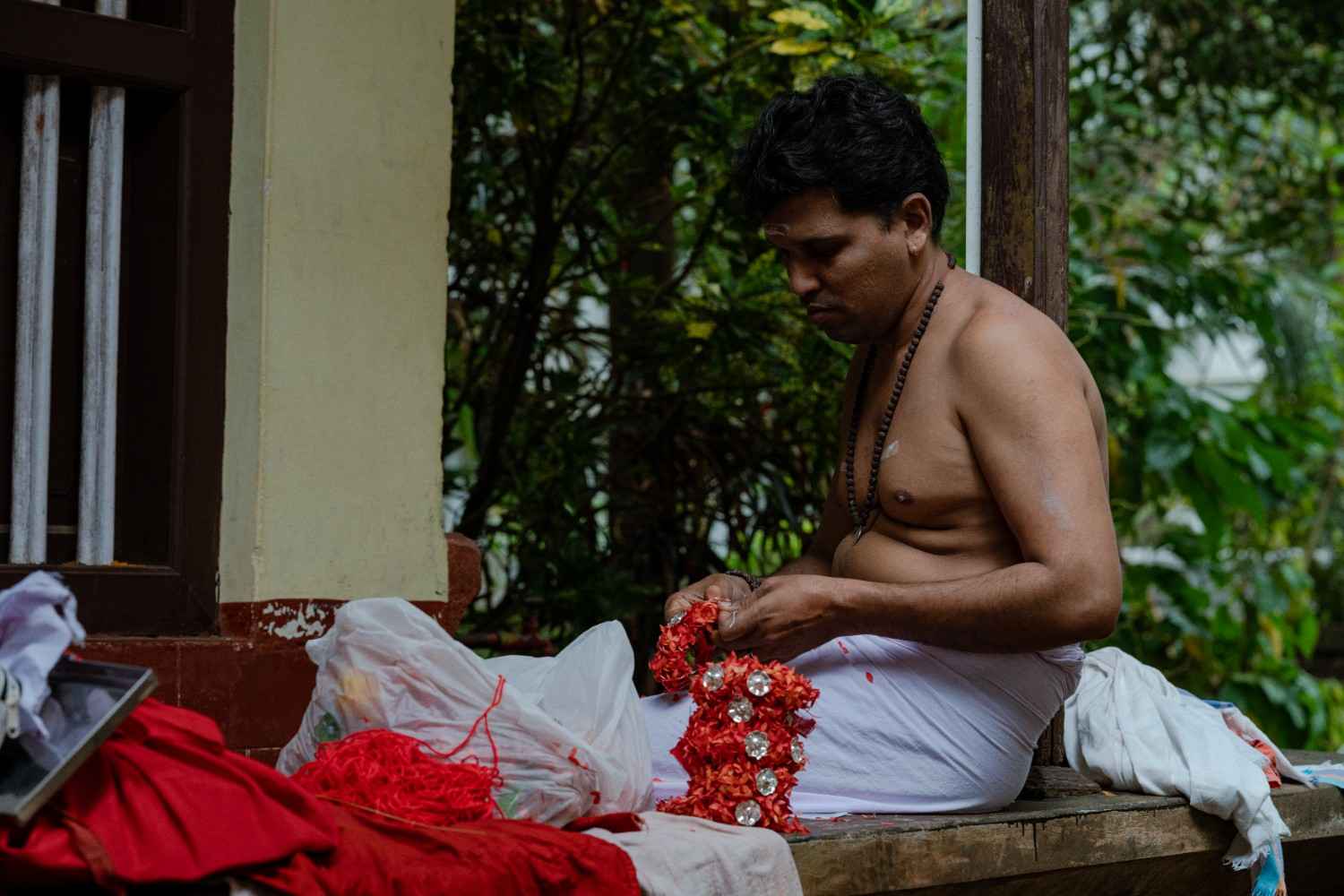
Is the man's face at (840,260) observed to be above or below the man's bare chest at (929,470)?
above

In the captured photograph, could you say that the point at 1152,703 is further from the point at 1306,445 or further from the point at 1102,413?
the point at 1306,445

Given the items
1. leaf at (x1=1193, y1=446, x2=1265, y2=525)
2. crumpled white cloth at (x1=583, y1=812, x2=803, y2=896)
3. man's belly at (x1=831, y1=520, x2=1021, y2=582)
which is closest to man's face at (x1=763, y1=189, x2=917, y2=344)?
man's belly at (x1=831, y1=520, x2=1021, y2=582)

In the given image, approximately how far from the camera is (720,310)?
18.0ft

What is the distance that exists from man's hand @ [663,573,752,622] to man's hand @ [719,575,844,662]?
0.27ft

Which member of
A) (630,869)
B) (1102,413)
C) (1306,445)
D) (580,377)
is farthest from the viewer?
(1306,445)

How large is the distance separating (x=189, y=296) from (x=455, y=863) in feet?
5.15

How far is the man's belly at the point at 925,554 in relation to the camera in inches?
116

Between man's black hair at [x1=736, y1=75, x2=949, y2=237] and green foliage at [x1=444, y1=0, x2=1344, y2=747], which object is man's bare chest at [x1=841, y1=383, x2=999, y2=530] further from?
green foliage at [x1=444, y1=0, x2=1344, y2=747]

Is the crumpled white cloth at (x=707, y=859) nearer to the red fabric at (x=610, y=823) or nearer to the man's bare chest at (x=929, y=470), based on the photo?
the red fabric at (x=610, y=823)

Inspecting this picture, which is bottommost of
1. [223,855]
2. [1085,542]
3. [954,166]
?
[223,855]

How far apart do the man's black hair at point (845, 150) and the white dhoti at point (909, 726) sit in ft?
2.70

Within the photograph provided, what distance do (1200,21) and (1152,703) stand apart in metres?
4.71

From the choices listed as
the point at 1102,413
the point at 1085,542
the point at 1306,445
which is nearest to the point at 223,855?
the point at 1085,542

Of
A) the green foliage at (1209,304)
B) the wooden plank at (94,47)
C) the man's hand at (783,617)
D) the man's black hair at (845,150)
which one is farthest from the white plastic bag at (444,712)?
the green foliage at (1209,304)
